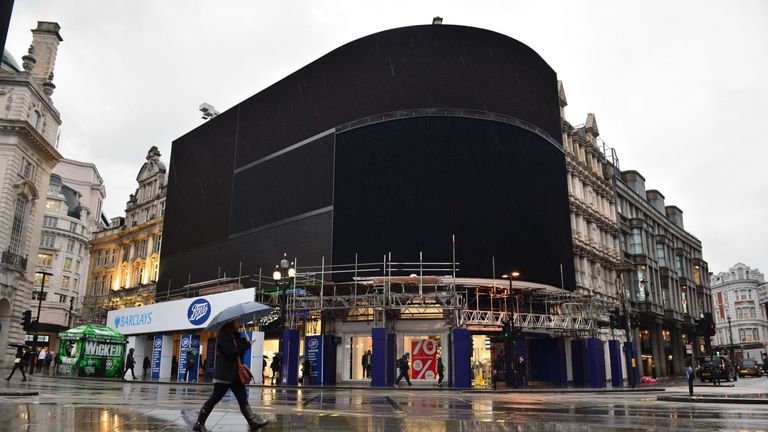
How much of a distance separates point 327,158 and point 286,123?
287 inches

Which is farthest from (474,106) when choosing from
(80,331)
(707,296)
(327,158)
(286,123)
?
(707,296)

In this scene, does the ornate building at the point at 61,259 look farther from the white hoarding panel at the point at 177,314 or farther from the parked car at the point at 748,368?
the parked car at the point at 748,368

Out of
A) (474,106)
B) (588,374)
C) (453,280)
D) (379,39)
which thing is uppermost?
(379,39)

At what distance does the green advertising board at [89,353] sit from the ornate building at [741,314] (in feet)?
348

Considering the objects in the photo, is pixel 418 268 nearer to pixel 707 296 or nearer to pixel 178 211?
pixel 178 211

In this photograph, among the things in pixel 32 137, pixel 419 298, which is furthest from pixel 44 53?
pixel 419 298

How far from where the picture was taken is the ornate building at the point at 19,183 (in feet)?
154

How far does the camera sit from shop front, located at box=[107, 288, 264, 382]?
35.2m

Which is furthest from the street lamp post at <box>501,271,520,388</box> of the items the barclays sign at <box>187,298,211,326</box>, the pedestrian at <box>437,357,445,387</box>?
the barclays sign at <box>187,298,211,326</box>

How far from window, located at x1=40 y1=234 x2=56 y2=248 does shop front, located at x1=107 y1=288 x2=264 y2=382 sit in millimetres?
52133

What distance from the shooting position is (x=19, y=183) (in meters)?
48.3

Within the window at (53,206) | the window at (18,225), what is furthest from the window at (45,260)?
the window at (18,225)

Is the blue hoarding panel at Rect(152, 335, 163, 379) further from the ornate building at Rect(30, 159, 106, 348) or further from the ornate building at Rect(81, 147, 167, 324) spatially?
the ornate building at Rect(30, 159, 106, 348)

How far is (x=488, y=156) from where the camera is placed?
39.5 m
